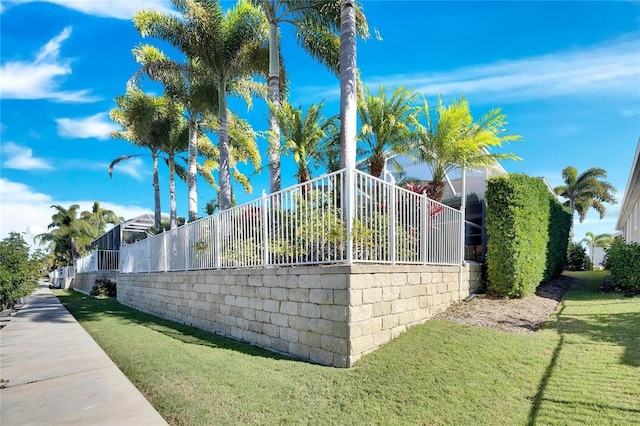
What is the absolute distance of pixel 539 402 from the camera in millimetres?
3338

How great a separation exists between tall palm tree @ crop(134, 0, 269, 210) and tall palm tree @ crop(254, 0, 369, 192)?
1130 mm

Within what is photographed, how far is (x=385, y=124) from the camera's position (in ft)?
30.4

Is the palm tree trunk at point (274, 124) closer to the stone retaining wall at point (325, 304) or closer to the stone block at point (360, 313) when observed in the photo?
the stone retaining wall at point (325, 304)

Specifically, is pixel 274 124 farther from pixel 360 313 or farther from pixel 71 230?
pixel 71 230

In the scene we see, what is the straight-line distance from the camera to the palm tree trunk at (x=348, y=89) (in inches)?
283

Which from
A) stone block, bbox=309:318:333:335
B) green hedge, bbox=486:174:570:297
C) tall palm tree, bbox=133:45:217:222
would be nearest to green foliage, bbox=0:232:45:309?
tall palm tree, bbox=133:45:217:222

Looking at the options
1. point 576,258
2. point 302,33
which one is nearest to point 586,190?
point 576,258

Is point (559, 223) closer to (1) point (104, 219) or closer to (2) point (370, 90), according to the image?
(2) point (370, 90)

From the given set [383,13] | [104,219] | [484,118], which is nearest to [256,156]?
[383,13]

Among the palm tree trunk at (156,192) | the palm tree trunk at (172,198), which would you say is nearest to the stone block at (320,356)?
the palm tree trunk at (172,198)

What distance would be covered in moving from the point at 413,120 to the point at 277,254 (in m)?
5.71

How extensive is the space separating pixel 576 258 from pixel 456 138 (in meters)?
13.3

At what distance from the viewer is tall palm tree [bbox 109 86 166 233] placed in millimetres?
17031

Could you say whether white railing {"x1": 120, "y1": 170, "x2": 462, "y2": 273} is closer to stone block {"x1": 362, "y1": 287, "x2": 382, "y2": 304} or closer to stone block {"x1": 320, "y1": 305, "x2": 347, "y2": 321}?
stone block {"x1": 362, "y1": 287, "x2": 382, "y2": 304}
